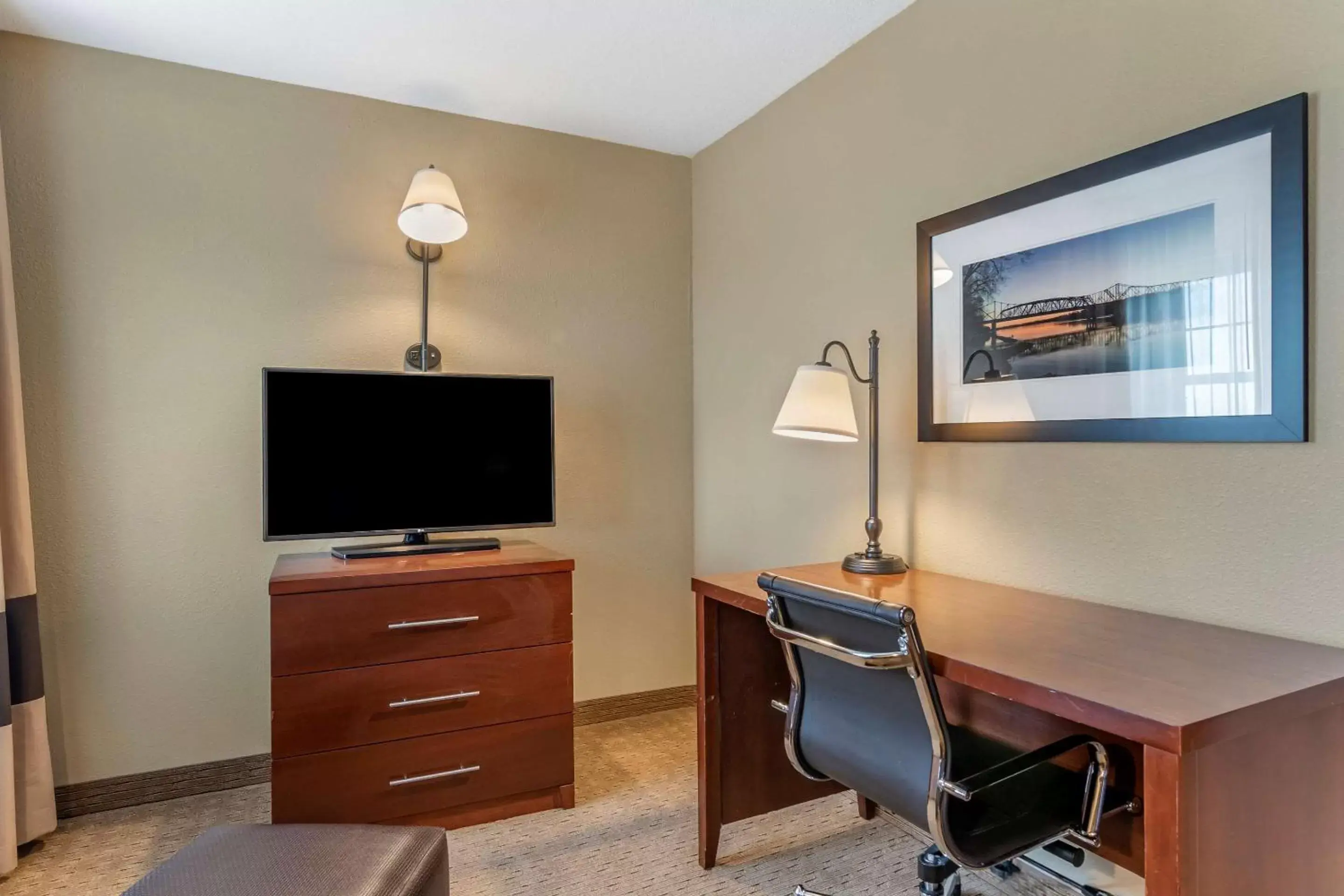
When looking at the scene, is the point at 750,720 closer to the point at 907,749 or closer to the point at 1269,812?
the point at 907,749

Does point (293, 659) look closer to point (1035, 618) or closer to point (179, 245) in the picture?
point (179, 245)

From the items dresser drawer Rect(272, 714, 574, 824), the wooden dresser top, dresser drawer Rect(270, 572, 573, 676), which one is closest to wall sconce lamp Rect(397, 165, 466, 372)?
the wooden dresser top

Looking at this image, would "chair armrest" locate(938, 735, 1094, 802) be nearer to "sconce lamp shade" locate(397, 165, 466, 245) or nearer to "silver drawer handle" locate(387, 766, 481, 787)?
"silver drawer handle" locate(387, 766, 481, 787)

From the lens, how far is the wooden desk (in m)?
1.00

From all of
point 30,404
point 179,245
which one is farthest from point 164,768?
point 179,245

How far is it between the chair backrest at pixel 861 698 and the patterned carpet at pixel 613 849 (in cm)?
52

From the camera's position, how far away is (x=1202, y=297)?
1.46 metres

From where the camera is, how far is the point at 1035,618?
1.55 meters

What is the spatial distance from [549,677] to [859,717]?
111 cm

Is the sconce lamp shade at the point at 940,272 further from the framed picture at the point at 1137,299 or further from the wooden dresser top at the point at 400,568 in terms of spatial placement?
the wooden dresser top at the point at 400,568

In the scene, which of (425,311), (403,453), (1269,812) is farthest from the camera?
(425,311)

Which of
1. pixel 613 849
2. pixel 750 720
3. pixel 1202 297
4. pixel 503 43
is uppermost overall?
pixel 503 43

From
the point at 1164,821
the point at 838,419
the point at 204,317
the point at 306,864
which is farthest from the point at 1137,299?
the point at 204,317

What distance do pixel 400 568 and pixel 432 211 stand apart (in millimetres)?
1164
